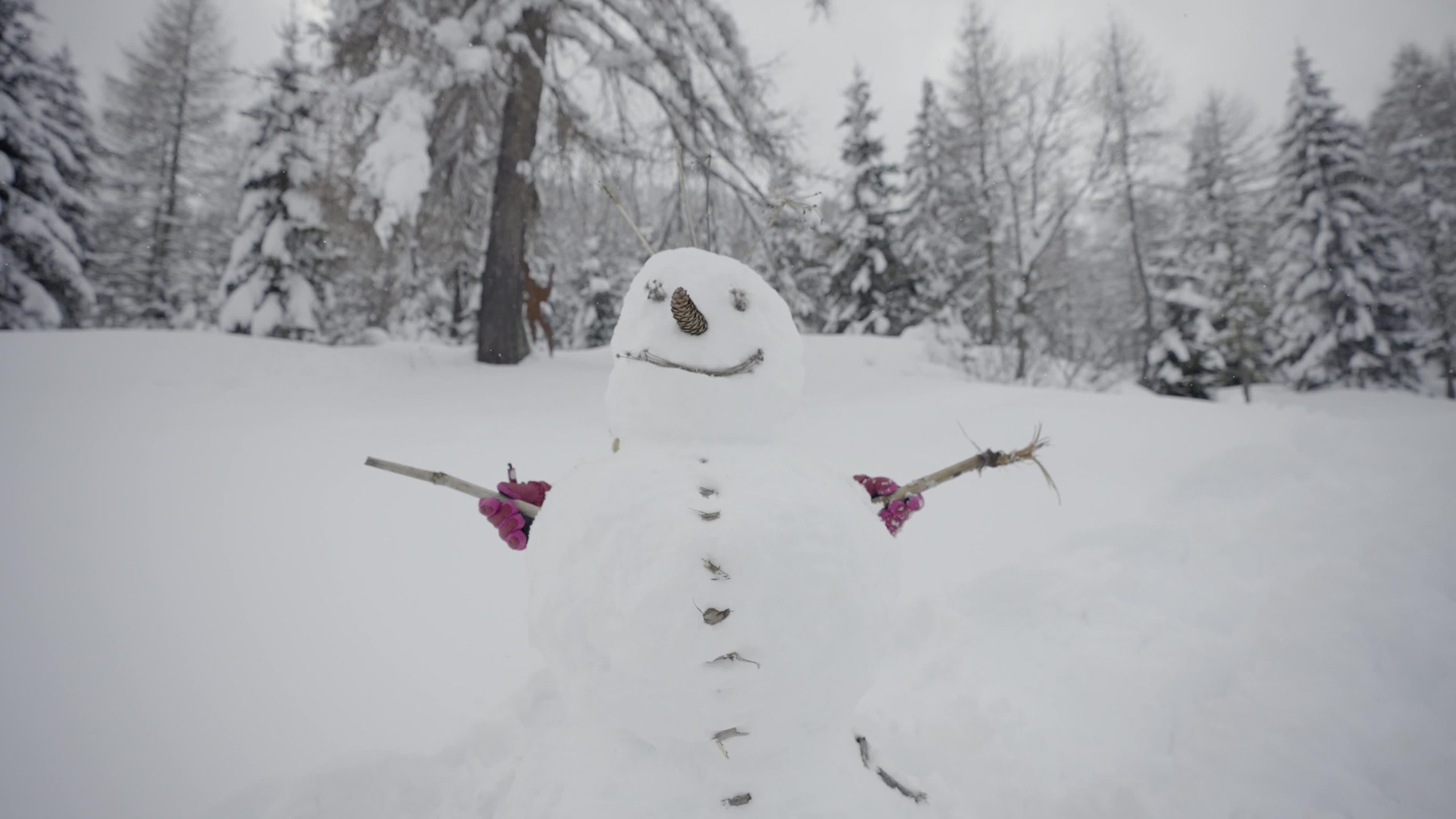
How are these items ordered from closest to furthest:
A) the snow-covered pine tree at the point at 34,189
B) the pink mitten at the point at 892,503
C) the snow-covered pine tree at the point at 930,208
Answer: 1. the pink mitten at the point at 892,503
2. the snow-covered pine tree at the point at 34,189
3. the snow-covered pine tree at the point at 930,208

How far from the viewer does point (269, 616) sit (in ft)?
7.13

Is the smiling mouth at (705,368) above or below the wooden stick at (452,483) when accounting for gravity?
above

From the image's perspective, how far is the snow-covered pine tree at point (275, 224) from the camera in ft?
37.2

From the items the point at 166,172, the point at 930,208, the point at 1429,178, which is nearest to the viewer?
the point at 166,172

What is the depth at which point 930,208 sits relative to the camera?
16.0 metres

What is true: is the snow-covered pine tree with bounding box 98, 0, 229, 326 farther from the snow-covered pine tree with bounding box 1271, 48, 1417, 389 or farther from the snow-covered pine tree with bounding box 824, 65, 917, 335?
the snow-covered pine tree with bounding box 1271, 48, 1417, 389

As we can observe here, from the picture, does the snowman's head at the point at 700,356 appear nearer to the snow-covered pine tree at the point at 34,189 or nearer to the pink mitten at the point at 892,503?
the pink mitten at the point at 892,503

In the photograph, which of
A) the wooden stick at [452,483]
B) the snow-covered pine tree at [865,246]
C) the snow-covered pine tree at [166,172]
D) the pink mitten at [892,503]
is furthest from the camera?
the snow-covered pine tree at [865,246]

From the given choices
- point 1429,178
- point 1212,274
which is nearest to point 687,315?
point 1212,274

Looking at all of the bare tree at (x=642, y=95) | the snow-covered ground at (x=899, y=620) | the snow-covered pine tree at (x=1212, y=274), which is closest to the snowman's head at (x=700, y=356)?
the snow-covered ground at (x=899, y=620)

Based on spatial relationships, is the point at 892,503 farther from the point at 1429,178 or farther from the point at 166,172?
the point at 1429,178

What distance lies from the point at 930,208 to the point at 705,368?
16879mm

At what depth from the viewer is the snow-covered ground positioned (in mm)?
1623

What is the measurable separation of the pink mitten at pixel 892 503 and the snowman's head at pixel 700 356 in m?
0.41
